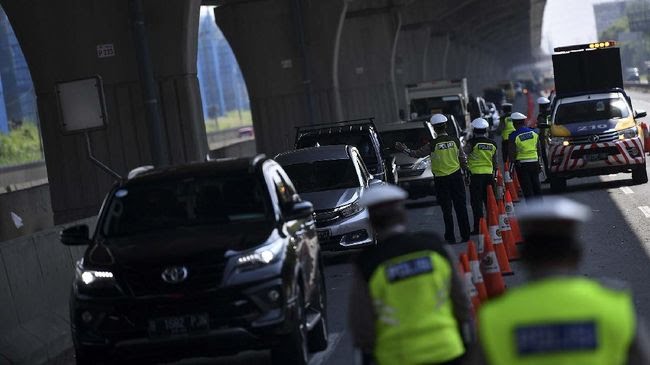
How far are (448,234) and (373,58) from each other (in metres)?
38.7

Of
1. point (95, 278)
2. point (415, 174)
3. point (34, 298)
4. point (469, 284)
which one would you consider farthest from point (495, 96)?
point (95, 278)

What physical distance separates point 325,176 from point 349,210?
120 cm

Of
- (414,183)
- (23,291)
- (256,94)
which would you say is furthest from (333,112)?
(23,291)

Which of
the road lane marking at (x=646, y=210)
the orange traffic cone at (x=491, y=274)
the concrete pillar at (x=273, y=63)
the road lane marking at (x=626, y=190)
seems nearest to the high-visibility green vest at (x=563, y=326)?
the orange traffic cone at (x=491, y=274)

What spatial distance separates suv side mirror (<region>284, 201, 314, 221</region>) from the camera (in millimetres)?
10875

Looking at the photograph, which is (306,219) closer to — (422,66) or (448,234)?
(448,234)

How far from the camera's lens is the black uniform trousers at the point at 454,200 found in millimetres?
19484

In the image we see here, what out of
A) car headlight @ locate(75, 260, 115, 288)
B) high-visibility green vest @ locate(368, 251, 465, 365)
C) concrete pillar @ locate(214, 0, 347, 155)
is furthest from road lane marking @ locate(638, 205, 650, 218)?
concrete pillar @ locate(214, 0, 347, 155)

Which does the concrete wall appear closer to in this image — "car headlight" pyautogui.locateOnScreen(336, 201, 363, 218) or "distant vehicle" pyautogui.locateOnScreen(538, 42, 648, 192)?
"car headlight" pyautogui.locateOnScreen(336, 201, 363, 218)

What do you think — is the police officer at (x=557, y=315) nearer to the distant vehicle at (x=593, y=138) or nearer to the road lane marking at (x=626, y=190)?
the road lane marking at (x=626, y=190)

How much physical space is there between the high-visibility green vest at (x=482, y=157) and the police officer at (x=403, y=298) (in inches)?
525

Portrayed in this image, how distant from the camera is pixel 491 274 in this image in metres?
13.2

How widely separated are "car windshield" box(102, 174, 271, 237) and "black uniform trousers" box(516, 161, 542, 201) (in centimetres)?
1025

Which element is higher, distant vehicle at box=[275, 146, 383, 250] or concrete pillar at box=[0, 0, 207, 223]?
concrete pillar at box=[0, 0, 207, 223]
